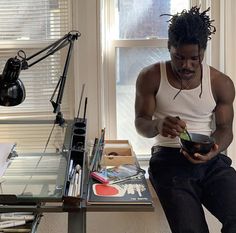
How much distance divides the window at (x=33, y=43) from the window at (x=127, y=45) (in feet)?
0.76

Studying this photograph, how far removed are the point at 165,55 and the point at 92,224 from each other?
0.94 metres

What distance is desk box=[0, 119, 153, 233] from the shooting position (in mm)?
1261

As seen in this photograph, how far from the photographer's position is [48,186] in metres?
1.35

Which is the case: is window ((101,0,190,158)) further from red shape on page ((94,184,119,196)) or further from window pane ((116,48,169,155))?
red shape on page ((94,184,119,196))

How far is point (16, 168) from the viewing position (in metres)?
1.54

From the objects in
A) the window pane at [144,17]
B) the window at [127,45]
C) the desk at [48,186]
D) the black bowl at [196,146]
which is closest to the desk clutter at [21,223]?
the desk at [48,186]

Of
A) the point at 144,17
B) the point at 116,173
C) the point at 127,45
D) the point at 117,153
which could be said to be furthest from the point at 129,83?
the point at 116,173

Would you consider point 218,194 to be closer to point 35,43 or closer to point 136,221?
point 136,221

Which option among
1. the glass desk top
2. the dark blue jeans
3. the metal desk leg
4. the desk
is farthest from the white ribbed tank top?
the metal desk leg

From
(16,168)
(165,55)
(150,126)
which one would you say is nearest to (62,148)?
(16,168)

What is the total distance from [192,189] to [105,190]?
355 mm

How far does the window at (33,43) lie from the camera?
2119mm

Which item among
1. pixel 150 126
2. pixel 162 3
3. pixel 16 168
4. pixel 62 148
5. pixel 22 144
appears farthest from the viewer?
pixel 162 3

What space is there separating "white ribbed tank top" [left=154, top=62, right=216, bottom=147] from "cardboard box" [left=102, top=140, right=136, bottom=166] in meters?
0.16
